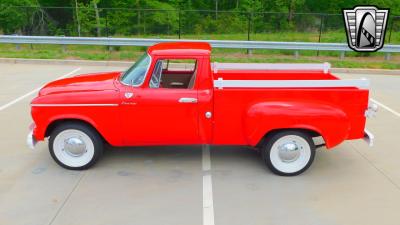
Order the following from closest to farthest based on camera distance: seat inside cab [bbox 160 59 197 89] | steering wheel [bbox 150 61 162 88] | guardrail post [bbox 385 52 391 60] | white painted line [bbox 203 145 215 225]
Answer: white painted line [bbox 203 145 215 225] → steering wheel [bbox 150 61 162 88] → seat inside cab [bbox 160 59 197 89] → guardrail post [bbox 385 52 391 60]

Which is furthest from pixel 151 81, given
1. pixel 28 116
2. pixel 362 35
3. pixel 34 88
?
pixel 362 35

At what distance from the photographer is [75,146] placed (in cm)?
514

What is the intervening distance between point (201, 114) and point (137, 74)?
101 cm

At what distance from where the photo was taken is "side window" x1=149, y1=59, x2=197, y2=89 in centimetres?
514

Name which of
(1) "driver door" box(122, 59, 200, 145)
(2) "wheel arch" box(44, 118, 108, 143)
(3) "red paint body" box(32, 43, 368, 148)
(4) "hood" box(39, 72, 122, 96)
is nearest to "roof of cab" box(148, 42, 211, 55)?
(3) "red paint body" box(32, 43, 368, 148)

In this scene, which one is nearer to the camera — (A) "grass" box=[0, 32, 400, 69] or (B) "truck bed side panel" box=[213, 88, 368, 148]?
(B) "truck bed side panel" box=[213, 88, 368, 148]

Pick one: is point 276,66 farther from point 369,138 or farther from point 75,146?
point 75,146

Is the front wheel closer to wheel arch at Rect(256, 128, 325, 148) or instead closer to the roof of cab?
wheel arch at Rect(256, 128, 325, 148)

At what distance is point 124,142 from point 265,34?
56.7ft

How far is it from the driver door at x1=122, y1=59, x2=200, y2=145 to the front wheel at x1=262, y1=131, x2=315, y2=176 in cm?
97

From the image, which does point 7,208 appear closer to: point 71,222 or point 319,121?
point 71,222
